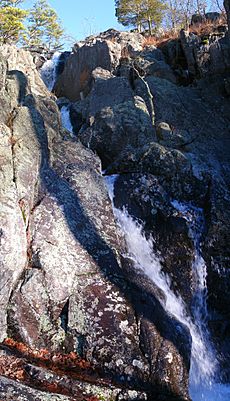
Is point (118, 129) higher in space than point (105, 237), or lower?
higher

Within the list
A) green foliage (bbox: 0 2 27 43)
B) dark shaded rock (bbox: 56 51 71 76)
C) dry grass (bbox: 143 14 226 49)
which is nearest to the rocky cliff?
dry grass (bbox: 143 14 226 49)

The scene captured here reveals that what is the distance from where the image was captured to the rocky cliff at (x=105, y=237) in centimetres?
719

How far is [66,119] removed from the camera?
52.9 feet

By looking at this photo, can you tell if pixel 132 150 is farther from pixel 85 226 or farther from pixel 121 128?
pixel 85 226

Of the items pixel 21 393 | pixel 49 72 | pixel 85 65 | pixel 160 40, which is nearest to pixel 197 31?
pixel 160 40

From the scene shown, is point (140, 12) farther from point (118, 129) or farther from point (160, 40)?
point (118, 129)

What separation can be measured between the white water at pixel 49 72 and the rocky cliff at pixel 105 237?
19.9 feet

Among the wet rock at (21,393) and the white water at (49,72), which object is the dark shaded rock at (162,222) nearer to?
the wet rock at (21,393)

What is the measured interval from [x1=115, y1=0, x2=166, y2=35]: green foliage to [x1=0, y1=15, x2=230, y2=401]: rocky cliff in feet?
64.2

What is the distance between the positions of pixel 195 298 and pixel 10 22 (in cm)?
2975

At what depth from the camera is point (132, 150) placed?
12328mm

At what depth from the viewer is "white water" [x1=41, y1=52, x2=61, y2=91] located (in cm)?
2102

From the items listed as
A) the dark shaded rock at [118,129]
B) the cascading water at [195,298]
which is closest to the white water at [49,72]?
the dark shaded rock at [118,129]

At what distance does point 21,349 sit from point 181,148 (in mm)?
8866
